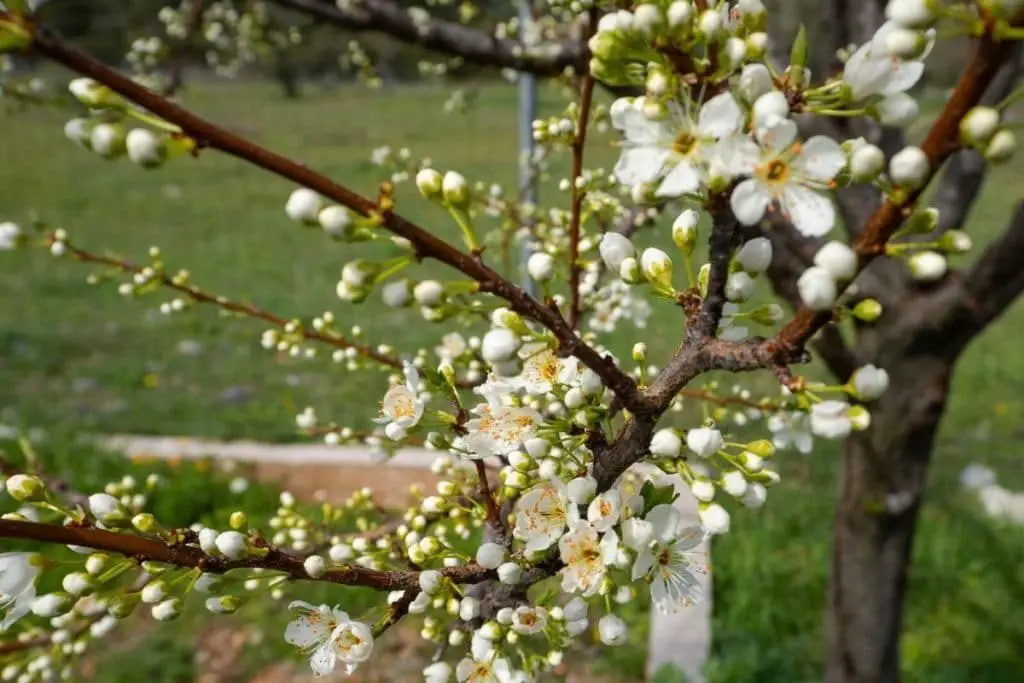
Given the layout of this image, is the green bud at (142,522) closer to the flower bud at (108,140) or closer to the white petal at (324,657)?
the white petal at (324,657)

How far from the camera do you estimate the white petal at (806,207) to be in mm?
701

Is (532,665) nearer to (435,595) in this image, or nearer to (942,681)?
(435,595)

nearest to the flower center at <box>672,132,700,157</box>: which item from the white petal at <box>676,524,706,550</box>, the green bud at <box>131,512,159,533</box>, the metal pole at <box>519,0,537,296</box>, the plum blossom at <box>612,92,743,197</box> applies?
the plum blossom at <box>612,92,743,197</box>

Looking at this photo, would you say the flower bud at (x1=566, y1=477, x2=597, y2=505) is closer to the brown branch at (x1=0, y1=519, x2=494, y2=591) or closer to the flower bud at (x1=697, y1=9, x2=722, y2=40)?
the brown branch at (x1=0, y1=519, x2=494, y2=591)

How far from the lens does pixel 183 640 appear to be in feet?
10.2

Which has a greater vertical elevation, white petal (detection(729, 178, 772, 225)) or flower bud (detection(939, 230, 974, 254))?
white petal (detection(729, 178, 772, 225))

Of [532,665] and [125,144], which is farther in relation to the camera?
[532,665]

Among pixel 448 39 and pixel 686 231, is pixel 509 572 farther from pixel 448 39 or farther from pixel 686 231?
pixel 448 39

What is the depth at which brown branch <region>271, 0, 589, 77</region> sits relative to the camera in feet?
7.86

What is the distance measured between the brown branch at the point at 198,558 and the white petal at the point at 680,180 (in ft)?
1.67

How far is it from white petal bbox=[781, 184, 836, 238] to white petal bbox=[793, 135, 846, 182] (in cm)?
2

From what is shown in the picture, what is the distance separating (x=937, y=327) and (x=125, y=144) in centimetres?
205

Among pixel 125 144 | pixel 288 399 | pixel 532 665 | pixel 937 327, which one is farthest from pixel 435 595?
pixel 288 399

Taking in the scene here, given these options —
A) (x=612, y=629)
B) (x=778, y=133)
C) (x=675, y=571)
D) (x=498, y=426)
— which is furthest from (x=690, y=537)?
(x=778, y=133)
